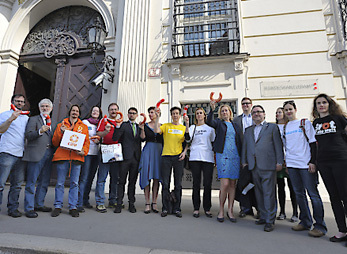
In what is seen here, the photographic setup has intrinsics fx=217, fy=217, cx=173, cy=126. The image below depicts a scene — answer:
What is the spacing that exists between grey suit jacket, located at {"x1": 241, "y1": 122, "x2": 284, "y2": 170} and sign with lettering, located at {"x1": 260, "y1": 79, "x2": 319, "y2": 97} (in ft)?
9.97

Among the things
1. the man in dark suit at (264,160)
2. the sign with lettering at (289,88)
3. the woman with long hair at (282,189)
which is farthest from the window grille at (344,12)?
the man in dark suit at (264,160)

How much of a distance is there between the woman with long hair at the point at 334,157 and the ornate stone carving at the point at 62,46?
7890 mm

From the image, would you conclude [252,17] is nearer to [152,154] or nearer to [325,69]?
[325,69]

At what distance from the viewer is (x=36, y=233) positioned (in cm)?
264

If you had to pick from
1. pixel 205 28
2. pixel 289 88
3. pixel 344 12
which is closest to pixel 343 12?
pixel 344 12

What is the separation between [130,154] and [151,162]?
0.40 meters

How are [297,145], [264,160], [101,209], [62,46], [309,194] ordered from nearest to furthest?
[309,194] → [297,145] → [264,160] → [101,209] → [62,46]

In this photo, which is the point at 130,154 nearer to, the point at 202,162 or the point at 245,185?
the point at 202,162

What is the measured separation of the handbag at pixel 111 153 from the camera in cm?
382

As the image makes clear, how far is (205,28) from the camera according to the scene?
7.02 meters

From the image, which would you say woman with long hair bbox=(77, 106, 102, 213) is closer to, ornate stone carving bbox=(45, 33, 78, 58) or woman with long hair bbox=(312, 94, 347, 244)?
woman with long hair bbox=(312, 94, 347, 244)

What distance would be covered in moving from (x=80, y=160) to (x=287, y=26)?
21.7 ft

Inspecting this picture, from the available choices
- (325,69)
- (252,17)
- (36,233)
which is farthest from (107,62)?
(325,69)

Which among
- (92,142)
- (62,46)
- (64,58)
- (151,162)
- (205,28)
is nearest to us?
(151,162)
